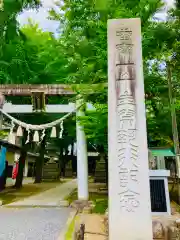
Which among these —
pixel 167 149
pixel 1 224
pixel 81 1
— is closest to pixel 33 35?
pixel 81 1

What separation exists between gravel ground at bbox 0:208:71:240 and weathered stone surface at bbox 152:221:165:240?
6.73ft

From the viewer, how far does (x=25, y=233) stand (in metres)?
5.48

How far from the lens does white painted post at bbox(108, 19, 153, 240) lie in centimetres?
380

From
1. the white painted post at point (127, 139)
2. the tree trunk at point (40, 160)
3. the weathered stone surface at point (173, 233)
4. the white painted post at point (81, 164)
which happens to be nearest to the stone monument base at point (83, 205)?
the white painted post at point (81, 164)

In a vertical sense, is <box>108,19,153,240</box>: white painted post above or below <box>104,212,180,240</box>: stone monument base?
above

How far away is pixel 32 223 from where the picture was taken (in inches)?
253

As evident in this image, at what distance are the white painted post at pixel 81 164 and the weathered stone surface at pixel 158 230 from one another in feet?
14.3

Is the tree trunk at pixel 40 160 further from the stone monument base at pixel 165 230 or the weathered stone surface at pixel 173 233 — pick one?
the weathered stone surface at pixel 173 233

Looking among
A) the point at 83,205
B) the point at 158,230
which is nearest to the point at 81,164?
the point at 83,205

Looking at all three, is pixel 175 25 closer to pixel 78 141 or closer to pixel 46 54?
pixel 78 141

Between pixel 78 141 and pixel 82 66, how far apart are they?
295cm

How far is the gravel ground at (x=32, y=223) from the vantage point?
209 inches

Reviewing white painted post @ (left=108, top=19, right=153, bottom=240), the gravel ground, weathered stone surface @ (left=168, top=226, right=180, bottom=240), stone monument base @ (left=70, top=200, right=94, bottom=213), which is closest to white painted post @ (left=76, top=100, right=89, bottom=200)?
stone monument base @ (left=70, top=200, right=94, bottom=213)

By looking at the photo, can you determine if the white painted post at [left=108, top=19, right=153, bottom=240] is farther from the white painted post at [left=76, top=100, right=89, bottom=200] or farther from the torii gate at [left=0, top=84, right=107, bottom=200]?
the white painted post at [left=76, top=100, right=89, bottom=200]
